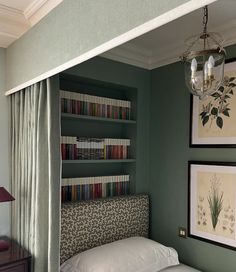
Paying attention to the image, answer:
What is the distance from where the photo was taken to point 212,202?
8.26 feet

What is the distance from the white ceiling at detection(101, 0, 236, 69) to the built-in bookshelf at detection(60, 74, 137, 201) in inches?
14.3

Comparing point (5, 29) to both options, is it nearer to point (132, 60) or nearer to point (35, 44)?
point (35, 44)

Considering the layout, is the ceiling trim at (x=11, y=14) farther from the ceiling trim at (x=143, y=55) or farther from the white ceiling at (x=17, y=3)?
the ceiling trim at (x=143, y=55)

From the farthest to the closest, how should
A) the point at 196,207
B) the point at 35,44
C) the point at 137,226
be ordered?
1. the point at 137,226
2. the point at 196,207
3. the point at 35,44

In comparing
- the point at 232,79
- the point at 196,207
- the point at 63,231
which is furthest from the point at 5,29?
the point at 196,207

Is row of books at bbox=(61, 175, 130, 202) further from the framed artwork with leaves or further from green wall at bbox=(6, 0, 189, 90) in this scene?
green wall at bbox=(6, 0, 189, 90)

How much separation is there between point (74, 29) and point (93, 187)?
177cm

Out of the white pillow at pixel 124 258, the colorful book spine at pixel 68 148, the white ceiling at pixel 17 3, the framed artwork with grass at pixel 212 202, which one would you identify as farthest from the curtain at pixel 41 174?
the framed artwork with grass at pixel 212 202

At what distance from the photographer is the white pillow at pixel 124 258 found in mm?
2146

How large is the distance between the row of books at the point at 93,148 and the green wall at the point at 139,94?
0.18 m

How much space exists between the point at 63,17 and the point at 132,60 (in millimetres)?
1513

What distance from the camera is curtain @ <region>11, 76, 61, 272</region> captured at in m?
1.94

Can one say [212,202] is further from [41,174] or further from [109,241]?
[41,174]

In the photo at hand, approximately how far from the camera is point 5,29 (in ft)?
7.19
